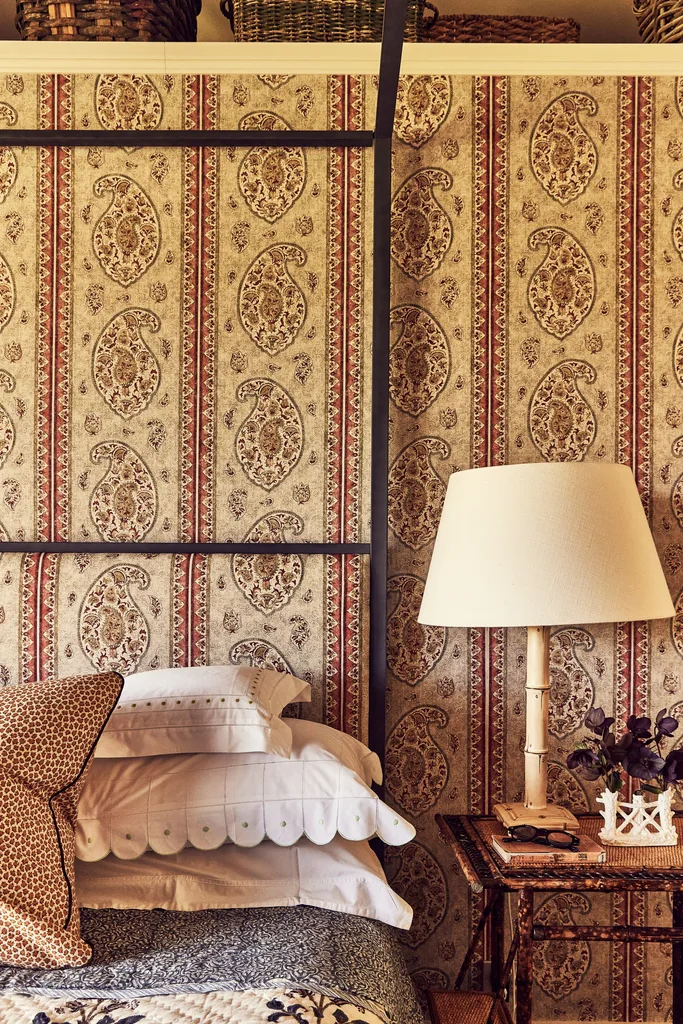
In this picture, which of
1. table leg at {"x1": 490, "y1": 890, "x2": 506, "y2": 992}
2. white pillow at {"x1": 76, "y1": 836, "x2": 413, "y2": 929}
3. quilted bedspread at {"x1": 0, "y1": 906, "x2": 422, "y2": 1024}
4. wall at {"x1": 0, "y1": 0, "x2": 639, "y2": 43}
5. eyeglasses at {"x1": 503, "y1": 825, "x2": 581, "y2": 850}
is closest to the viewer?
quilted bedspread at {"x1": 0, "y1": 906, "x2": 422, "y2": 1024}

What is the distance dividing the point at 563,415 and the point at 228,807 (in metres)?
1.20

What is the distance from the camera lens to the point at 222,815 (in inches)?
60.6

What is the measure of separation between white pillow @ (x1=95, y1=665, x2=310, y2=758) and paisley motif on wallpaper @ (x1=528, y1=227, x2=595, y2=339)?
1155 mm

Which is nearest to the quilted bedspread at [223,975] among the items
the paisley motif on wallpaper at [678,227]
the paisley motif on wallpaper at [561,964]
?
the paisley motif on wallpaper at [561,964]

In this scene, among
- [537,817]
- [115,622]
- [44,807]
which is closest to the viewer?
[44,807]

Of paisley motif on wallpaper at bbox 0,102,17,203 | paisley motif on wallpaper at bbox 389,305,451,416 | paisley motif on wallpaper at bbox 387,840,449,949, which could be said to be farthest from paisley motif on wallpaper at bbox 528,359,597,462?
paisley motif on wallpaper at bbox 0,102,17,203

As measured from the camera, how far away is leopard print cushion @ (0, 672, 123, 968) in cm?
124

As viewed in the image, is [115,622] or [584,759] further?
[115,622]

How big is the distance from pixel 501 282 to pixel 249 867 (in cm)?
144

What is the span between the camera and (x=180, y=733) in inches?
63.1

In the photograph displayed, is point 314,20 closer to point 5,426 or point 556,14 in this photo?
point 556,14

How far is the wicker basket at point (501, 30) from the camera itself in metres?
2.09

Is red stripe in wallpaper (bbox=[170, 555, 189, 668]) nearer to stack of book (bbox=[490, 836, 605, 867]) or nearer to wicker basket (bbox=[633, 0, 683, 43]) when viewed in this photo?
stack of book (bbox=[490, 836, 605, 867])

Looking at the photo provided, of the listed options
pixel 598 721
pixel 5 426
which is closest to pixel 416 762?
pixel 598 721
